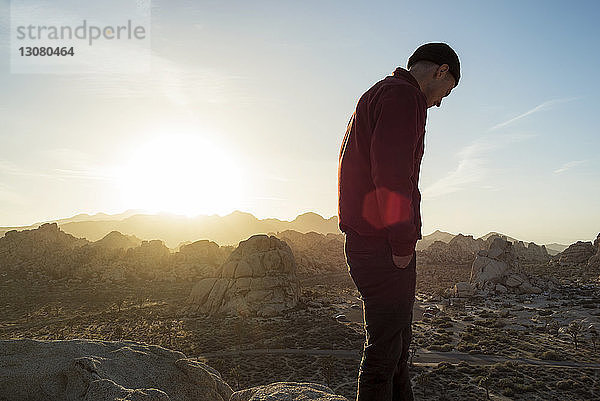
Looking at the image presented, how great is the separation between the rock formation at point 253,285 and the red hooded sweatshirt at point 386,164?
3612 centimetres

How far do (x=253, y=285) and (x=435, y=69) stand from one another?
3920cm

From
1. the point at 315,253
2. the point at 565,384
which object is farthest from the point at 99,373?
the point at 315,253

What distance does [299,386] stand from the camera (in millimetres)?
4164

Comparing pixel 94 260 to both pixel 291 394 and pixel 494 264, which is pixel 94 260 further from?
pixel 291 394

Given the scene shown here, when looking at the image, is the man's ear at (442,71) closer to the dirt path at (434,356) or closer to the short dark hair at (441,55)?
the short dark hair at (441,55)

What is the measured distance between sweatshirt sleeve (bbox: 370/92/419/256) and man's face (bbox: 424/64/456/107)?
1.42ft

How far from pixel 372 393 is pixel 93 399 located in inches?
108

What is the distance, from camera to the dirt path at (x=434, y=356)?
→ 21597 millimetres

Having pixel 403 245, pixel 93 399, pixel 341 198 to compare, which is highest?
pixel 341 198

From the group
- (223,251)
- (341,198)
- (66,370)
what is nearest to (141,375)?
(66,370)

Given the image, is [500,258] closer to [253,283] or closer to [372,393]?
[253,283]

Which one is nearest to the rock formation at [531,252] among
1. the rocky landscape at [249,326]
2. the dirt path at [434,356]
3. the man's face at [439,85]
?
the rocky landscape at [249,326]

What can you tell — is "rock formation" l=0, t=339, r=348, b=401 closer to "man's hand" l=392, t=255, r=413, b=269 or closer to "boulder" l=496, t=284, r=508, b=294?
"man's hand" l=392, t=255, r=413, b=269

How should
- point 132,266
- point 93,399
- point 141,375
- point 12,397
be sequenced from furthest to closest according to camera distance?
point 132,266 < point 141,375 < point 12,397 < point 93,399
